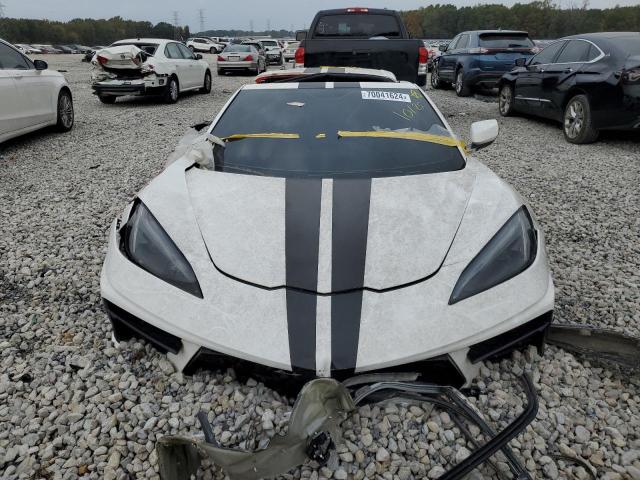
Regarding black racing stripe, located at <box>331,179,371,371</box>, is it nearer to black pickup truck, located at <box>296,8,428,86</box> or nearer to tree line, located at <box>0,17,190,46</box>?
black pickup truck, located at <box>296,8,428,86</box>

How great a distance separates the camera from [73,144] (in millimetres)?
7012

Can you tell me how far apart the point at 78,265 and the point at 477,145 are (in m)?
2.77

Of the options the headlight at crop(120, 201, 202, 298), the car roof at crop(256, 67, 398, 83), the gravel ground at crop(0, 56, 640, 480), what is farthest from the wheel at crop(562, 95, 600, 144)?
the headlight at crop(120, 201, 202, 298)

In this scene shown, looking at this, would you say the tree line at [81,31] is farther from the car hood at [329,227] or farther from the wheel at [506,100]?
the car hood at [329,227]

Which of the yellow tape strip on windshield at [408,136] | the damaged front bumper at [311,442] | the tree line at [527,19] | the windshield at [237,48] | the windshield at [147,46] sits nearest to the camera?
→ the damaged front bumper at [311,442]

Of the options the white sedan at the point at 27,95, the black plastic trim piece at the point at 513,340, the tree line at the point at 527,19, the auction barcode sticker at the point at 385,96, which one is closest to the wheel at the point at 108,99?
the white sedan at the point at 27,95

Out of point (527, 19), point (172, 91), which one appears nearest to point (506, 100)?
point (172, 91)

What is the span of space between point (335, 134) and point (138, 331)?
62.5 inches

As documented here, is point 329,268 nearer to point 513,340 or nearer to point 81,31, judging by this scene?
point 513,340

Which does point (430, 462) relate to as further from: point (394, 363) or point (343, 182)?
point (343, 182)

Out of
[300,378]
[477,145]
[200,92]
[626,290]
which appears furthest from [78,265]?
[200,92]

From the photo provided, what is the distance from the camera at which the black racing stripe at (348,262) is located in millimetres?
1728

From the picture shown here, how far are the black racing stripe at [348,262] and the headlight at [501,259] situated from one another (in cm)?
38

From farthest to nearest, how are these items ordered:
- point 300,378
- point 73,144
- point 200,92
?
1. point 200,92
2. point 73,144
3. point 300,378
